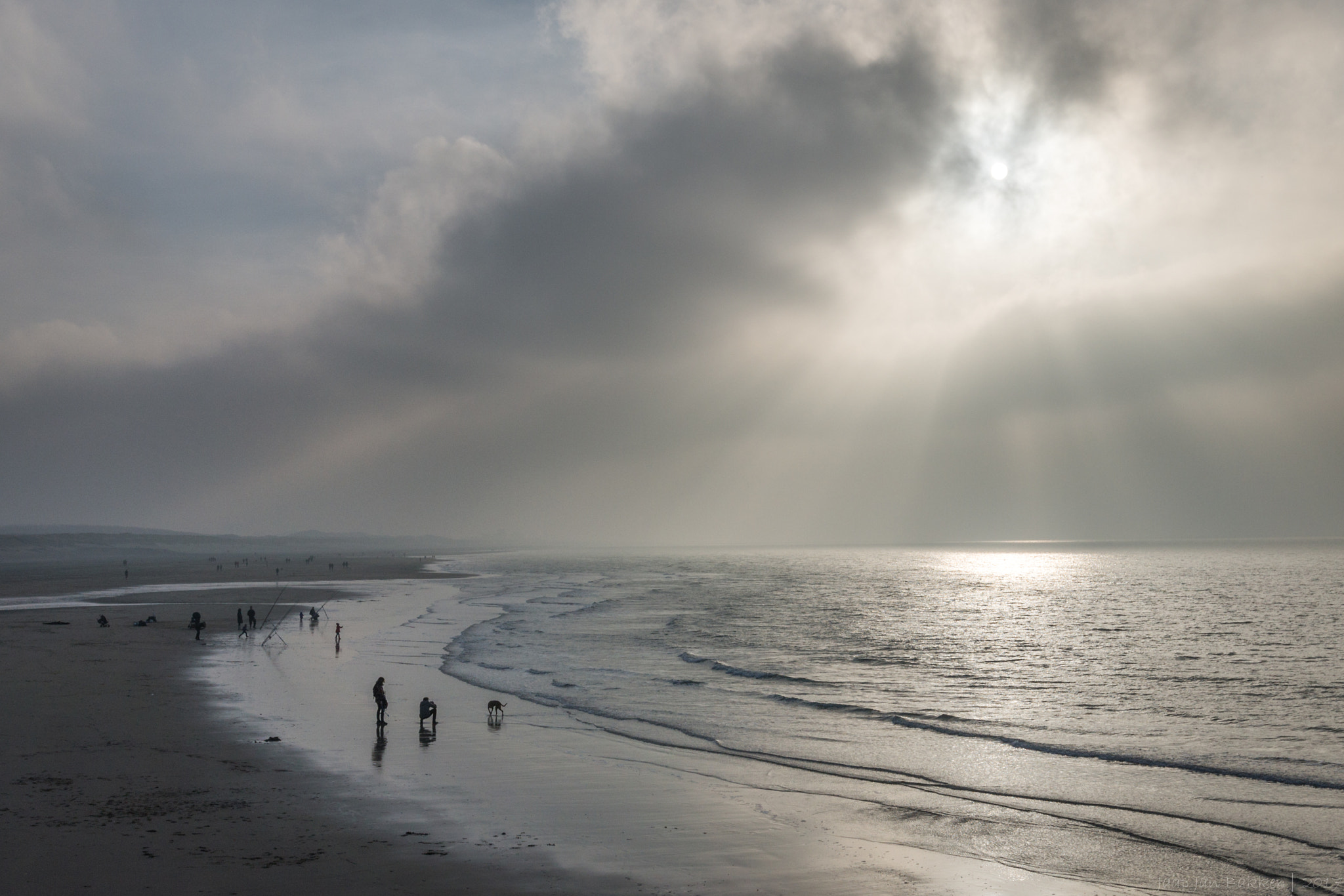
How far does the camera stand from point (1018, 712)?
28.4 m

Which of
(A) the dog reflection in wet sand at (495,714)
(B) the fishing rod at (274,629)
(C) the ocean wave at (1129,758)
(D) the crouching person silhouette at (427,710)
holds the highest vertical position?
(D) the crouching person silhouette at (427,710)

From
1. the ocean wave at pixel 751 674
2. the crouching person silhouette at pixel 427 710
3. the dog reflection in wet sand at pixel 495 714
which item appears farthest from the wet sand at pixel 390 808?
the ocean wave at pixel 751 674

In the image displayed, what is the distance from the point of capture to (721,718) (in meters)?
26.4

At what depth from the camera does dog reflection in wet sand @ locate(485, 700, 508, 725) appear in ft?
82.1

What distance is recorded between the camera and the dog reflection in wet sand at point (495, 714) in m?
25.0

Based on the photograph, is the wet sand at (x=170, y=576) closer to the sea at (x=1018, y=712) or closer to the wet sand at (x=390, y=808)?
the sea at (x=1018, y=712)

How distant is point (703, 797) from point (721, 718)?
905 cm

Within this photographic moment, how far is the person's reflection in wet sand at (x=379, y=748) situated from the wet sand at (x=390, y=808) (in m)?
0.10

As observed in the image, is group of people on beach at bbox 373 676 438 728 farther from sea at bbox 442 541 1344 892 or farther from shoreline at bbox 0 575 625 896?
sea at bbox 442 541 1344 892

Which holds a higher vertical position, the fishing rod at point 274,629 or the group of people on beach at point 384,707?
the group of people on beach at point 384,707

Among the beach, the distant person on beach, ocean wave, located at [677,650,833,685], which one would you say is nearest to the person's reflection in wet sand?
the beach

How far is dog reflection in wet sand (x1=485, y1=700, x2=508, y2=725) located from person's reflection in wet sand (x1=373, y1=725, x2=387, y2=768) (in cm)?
323

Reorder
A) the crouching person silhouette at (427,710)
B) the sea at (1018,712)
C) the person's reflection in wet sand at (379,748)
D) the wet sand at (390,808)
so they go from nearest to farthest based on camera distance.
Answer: the wet sand at (390,808) < the sea at (1018,712) < the person's reflection in wet sand at (379,748) < the crouching person silhouette at (427,710)

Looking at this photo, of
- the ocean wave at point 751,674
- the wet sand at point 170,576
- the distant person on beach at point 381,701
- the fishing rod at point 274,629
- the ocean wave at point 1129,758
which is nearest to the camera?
the ocean wave at point 1129,758
